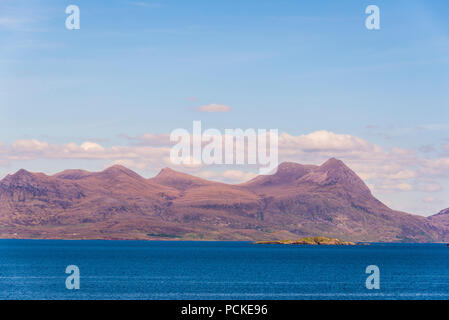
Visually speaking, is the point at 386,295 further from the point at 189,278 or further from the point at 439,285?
the point at 189,278

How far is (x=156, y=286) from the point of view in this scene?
12888 cm
